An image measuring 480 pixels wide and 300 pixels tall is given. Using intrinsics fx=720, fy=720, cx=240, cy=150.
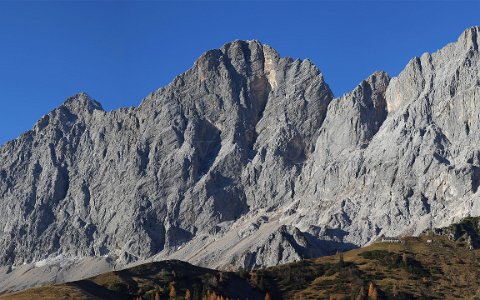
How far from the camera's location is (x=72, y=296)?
627 feet

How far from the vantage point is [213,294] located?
195 m

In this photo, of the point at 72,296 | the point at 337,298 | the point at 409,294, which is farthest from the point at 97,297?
the point at 409,294

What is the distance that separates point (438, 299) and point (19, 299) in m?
112

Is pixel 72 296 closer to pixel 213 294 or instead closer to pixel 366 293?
pixel 213 294

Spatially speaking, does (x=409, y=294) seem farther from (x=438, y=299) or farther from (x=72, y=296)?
(x=72, y=296)

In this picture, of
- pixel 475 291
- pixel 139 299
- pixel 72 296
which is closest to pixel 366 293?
pixel 475 291

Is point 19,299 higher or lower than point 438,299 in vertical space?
higher

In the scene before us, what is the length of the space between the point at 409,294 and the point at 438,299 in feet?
26.0

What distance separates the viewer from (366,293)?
655 ft

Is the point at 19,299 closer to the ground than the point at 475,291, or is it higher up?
higher up

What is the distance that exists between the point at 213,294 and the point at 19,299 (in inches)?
2014

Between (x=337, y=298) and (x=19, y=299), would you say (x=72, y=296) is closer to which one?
(x=19, y=299)

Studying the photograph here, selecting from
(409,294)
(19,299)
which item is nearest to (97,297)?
(19,299)

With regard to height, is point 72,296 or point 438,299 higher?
point 72,296
